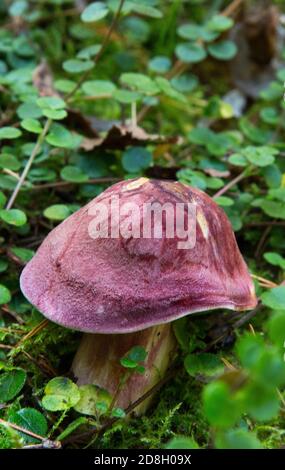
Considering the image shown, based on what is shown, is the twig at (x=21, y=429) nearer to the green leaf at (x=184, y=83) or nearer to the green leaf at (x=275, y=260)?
the green leaf at (x=275, y=260)

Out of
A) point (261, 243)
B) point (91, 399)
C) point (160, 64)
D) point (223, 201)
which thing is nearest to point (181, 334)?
point (91, 399)

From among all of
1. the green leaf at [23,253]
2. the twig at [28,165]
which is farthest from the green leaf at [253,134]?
the green leaf at [23,253]

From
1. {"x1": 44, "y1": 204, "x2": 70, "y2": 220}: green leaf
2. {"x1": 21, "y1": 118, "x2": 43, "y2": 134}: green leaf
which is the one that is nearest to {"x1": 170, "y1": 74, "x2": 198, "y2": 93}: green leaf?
{"x1": 21, "y1": 118, "x2": 43, "y2": 134}: green leaf

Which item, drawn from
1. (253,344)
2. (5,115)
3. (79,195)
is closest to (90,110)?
(5,115)

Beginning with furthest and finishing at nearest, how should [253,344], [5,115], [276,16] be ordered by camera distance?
1. [276,16]
2. [5,115]
3. [253,344]

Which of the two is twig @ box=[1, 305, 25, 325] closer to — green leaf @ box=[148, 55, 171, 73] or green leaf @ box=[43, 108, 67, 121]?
green leaf @ box=[43, 108, 67, 121]

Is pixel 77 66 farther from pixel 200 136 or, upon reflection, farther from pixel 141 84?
pixel 200 136
